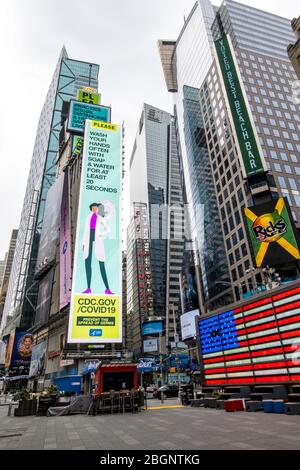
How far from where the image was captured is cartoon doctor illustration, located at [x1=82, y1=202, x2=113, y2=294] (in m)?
51.9

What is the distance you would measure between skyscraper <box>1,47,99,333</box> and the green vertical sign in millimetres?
70072

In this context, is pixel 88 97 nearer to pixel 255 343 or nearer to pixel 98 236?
pixel 98 236

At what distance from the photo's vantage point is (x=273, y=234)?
30.3 m

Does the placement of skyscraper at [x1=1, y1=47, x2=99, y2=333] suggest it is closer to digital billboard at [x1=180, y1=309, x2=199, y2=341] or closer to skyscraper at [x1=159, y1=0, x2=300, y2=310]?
digital billboard at [x1=180, y1=309, x2=199, y2=341]

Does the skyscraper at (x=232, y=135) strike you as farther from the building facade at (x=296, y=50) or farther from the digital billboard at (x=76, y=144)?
the digital billboard at (x=76, y=144)

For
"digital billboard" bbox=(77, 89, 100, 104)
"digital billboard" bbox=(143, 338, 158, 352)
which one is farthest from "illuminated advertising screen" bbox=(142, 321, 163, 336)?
"digital billboard" bbox=(77, 89, 100, 104)

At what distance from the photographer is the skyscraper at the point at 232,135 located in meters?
78.1

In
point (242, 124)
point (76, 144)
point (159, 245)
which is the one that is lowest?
point (242, 124)

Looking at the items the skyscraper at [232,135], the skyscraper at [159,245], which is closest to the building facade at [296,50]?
the skyscraper at [232,135]

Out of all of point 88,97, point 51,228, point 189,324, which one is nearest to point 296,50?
point 88,97

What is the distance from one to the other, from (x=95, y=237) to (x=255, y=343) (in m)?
37.2

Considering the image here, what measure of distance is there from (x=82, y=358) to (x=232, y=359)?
34505mm
